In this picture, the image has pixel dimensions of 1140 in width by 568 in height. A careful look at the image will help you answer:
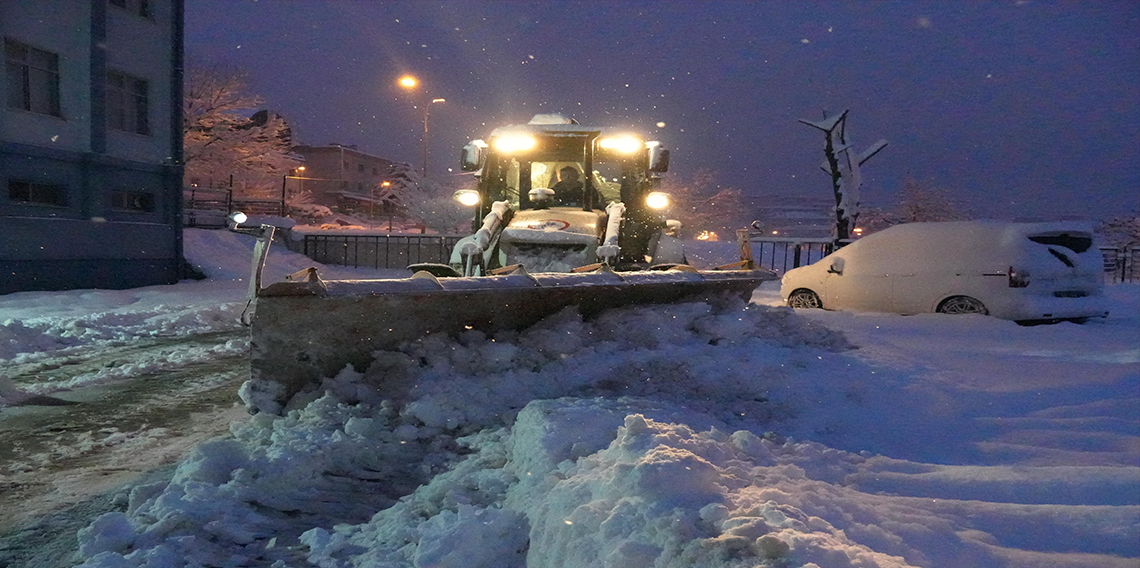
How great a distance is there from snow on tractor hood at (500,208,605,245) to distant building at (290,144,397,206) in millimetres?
53564

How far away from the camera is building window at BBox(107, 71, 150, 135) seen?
15555mm

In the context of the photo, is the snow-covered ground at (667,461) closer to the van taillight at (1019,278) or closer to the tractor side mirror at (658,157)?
the van taillight at (1019,278)

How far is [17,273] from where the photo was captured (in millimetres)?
13141

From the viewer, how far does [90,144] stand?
14688 millimetres

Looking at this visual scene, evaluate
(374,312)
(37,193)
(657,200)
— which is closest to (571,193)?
(657,200)

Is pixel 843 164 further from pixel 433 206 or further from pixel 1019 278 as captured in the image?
pixel 433 206

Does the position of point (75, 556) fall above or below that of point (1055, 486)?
below

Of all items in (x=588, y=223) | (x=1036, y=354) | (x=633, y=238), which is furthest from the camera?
(x=633, y=238)

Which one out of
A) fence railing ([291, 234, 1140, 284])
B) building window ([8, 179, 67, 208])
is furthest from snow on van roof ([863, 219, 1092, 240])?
building window ([8, 179, 67, 208])

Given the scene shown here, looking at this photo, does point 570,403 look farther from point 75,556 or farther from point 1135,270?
point 1135,270

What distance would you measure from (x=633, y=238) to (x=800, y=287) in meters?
4.45

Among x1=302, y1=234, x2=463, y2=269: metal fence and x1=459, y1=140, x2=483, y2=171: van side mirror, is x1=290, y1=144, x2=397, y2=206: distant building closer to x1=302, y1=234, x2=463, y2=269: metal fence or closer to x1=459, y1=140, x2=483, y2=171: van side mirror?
x1=302, y1=234, x2=463, y2=269: metal fence

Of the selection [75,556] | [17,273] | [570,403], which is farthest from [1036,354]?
[17,273]

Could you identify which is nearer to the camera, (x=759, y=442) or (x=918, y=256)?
(x=759, y=442)
